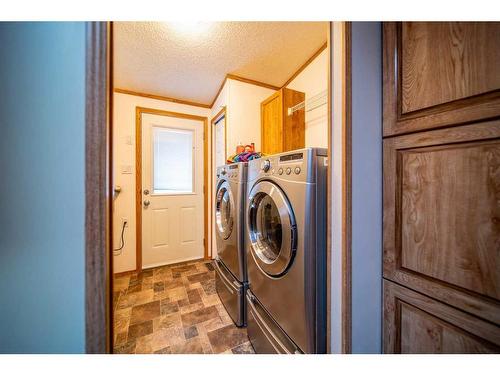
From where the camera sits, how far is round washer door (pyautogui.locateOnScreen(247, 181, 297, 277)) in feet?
2.93

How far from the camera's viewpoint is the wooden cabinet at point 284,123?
1.71m

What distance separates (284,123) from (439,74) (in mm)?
1185

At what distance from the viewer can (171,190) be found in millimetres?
2572

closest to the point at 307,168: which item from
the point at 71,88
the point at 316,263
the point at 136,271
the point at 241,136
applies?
the point at 316,263

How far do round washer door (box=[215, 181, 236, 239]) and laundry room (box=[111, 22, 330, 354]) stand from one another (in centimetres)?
2

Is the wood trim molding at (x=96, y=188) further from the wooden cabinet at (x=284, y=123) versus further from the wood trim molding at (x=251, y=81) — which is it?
the wood trim molding at (x=251, y=81)

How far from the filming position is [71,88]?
425 millimetres

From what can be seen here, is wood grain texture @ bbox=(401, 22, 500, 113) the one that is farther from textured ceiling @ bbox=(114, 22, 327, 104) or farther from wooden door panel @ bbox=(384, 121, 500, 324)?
textured ceiling @ bbox=(114, 22, 327, 104)

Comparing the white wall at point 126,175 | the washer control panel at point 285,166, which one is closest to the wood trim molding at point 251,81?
the white wall at point 126,175

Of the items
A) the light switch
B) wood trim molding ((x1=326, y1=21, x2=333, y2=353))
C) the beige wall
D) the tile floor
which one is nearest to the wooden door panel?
wood trim molding ((x1=326, y1=21, x2=333, y2=353))

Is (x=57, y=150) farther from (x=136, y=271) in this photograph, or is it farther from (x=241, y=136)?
(x=136, y=271)

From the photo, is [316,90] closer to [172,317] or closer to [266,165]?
[266,165]

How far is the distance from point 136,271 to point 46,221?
2.40m

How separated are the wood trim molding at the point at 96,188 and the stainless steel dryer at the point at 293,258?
2.35ft
